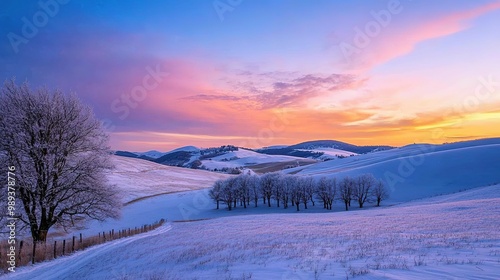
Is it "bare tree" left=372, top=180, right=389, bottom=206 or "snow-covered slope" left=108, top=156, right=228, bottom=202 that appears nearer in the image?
"bare tree" left=372, top=180, right=389, bottom=206

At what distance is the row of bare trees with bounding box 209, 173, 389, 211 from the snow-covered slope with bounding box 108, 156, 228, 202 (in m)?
22.3

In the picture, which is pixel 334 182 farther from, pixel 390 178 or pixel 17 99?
pixel 17 99

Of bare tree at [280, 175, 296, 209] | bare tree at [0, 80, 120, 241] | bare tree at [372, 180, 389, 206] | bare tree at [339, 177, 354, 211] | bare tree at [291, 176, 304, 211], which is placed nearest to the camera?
bare tree at [0, 80, 120, 241]

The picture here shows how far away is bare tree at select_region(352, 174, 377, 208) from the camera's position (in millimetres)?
83562

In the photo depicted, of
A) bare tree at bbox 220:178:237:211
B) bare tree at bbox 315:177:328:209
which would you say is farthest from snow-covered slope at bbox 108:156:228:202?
bare tree at bbox 315:177:328:209

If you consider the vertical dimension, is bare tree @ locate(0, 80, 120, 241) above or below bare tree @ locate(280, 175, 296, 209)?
above

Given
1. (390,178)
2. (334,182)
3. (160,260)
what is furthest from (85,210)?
(390,178)

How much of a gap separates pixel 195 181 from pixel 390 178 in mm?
74490

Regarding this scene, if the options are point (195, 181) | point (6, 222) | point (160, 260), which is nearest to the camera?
point (160, 260)

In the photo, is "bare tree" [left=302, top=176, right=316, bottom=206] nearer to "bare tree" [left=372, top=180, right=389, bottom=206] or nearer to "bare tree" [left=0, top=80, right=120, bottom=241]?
"bare tree" [left=372, top=180, right=389, bottom=206]

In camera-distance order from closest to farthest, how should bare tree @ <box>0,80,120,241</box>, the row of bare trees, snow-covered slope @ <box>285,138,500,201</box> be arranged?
bare tree @ <box>0,80,120,241</box> < the row of bare trees < snow-covered slope @ <box>285,138,500,201</box>

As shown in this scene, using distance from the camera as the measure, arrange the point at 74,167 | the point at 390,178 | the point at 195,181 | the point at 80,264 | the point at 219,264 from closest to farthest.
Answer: the point at 219,264, the point at 80,264, the point at 74,167, the point at 390,178, the point at 195,181

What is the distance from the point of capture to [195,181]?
132125 mm

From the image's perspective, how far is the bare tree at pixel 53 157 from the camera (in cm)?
2111
